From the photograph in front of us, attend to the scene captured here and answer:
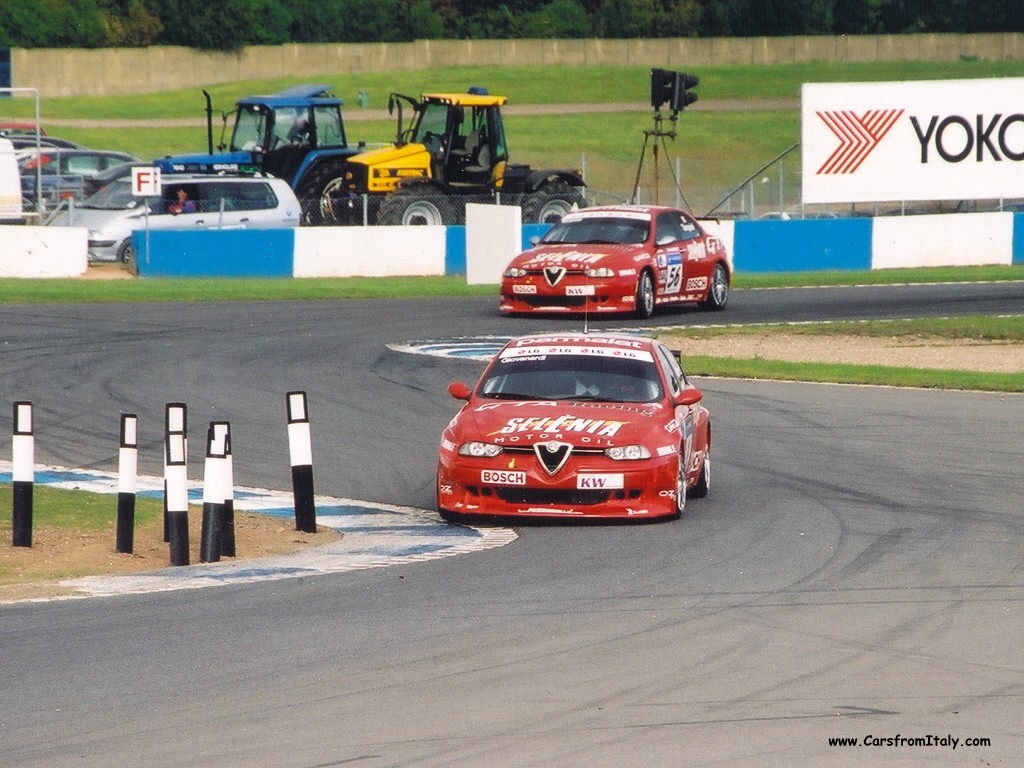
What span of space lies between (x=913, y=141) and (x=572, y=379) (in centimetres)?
3146

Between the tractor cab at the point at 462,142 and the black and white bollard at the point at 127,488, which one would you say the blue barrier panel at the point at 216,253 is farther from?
the black and white bollard at the point at 127,488

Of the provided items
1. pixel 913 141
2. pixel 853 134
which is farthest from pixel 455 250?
pixel 913 141

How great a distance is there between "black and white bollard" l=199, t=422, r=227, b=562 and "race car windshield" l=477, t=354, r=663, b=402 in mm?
2514

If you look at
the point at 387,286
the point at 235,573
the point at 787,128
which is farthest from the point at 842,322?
the point at 787,128

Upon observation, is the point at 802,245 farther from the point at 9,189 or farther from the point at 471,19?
the point at 471,19

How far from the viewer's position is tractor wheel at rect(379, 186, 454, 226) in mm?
35062

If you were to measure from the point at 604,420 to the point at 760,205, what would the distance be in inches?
1751

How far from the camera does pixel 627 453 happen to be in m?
12.3

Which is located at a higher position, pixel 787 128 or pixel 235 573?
pixel 787 128

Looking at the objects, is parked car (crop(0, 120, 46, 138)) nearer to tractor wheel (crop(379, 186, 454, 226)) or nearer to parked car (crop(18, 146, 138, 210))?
parked car (crop(18, 146, 138, 210))

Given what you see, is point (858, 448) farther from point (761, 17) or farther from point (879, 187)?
point (761, 17)

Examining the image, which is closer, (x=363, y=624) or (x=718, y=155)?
(x=363, y=624)

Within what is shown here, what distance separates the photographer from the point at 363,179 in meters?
35.6

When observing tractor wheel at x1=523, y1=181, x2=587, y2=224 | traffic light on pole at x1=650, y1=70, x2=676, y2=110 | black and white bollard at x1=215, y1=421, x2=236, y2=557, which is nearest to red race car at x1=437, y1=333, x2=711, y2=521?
black and white bollard at x1=215, y1=421, x2=236, y2=557
